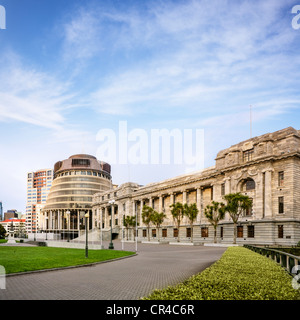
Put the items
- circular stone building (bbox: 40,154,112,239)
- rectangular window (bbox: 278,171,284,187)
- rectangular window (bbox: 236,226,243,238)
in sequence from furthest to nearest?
circular stone building (bbox: 40,154,112,239)
rectangular window (bbox: 236,226,243,238)
rectangular window (bbox: 278,171,284,187)

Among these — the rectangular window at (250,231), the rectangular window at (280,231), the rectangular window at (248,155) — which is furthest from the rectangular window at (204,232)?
the rectangular window at (280,231)

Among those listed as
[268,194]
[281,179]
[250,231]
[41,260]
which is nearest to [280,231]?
[250,231]

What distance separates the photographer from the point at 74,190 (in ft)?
458

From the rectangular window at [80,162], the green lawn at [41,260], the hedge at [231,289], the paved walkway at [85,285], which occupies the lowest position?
the green lawn at [41,260]

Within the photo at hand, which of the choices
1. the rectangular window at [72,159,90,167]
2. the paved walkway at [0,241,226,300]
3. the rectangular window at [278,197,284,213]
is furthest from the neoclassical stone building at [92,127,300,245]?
the rectangular window at [72,159,90,167]

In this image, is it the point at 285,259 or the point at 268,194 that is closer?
the point at 285,259

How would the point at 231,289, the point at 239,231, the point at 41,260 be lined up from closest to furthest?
the point at 231,289
the point at 41,260
the point at 239,231

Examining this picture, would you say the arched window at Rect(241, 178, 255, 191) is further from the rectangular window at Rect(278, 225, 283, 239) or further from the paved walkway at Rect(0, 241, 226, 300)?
the paved walkway at Rect(0, 241, 226, 300)

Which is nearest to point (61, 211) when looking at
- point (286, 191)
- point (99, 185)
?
point (99, 185)

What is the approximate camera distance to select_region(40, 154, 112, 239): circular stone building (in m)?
138

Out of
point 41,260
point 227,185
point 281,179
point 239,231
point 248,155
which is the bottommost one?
point 239,231

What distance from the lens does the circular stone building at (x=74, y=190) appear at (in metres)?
138

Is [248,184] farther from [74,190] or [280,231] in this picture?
[74,190]

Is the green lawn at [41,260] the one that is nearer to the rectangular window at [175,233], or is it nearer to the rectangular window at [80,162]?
the rectangular window at [175,233]
